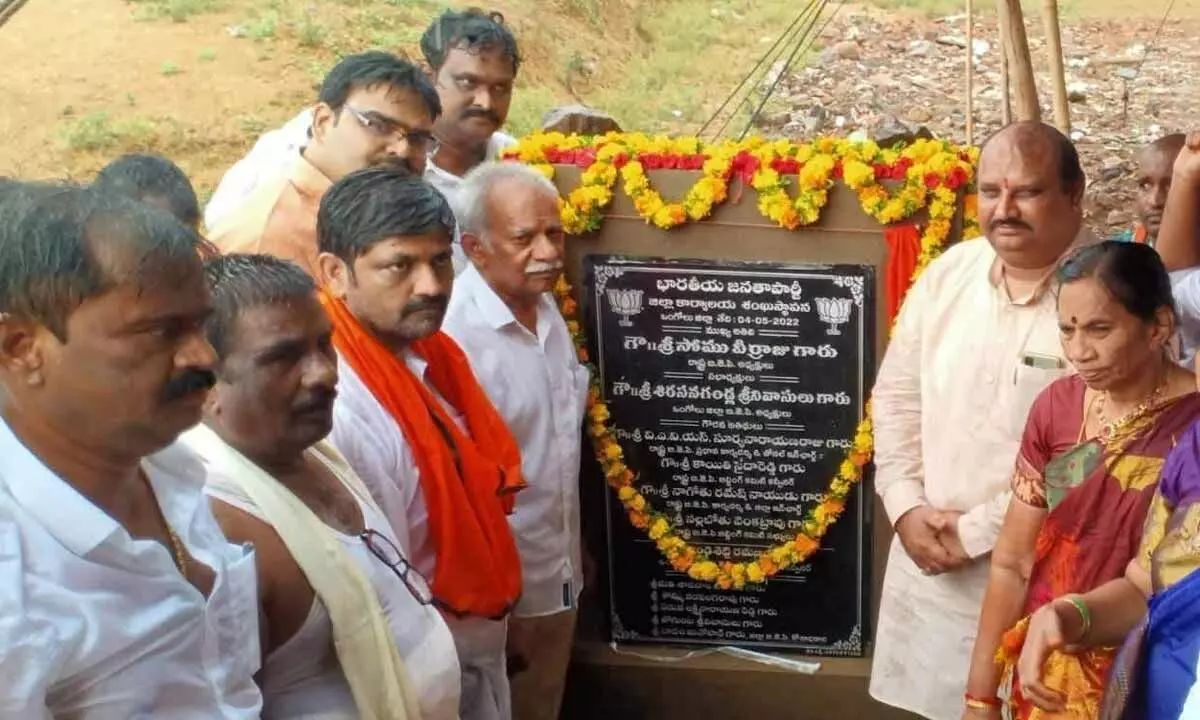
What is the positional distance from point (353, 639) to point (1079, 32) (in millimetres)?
Result: 16470

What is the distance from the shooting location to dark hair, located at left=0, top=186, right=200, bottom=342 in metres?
1.67

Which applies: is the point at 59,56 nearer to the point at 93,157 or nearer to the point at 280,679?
the point at 93,157

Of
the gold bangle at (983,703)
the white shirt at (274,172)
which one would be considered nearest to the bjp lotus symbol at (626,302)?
the white shirt at (274,172)

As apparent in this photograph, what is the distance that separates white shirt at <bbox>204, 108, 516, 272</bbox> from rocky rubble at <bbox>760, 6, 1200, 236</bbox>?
6.00 meters

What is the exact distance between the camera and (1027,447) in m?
3.01

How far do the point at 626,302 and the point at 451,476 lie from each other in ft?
5.08

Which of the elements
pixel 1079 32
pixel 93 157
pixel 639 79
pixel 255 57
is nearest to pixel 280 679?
pixel 93 157

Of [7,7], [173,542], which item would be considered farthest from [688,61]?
[173,542]

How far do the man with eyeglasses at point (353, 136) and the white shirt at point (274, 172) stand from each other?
0.12 metres

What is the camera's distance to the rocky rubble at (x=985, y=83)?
11719 millimetres

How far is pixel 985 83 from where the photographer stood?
1420cm

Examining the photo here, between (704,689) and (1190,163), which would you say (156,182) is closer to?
(704,689)

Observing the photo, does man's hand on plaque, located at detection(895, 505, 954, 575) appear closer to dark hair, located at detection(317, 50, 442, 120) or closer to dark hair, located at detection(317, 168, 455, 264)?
dark hair, located at detection(317, 168, 455, 264)

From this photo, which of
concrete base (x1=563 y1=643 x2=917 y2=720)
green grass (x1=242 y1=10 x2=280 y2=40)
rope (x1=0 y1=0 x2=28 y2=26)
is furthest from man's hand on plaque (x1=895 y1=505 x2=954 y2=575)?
green grass (x1=242 y1=10 x2=280 y2=40)
